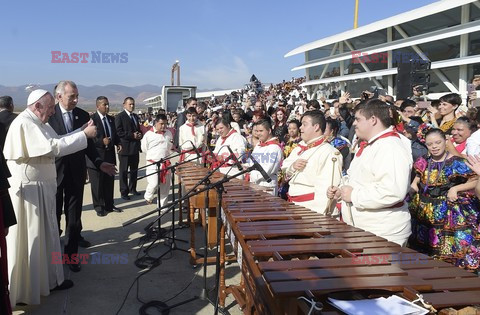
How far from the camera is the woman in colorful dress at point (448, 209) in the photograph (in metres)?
3.74

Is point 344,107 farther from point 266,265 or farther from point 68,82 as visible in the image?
point 266,265

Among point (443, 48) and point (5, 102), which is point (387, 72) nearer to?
point (443, 48)

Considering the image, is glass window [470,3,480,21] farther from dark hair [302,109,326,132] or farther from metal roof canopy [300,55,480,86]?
dark hair [302,109,326,132]

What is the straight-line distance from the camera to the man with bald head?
11.3 feet

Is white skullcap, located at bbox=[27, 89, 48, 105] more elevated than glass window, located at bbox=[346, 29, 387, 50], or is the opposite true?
glass window, located at bbox=[346, 29, 387, 50]

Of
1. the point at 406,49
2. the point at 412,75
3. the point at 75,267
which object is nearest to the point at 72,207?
the point at 75,267

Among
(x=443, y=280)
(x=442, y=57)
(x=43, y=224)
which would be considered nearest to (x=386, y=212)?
(x=443, y=280)

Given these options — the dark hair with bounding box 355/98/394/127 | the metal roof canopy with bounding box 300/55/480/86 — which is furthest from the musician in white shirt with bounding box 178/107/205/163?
the metal roof canopy with bounding box 300/55/480/86

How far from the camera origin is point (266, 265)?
6.23 feet

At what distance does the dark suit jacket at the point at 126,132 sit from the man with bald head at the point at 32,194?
175 inches

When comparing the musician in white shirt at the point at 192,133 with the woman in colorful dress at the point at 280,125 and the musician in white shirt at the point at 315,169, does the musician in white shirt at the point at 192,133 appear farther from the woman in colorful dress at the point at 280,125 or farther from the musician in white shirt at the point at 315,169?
the musician in white shirt at the point at 315,169

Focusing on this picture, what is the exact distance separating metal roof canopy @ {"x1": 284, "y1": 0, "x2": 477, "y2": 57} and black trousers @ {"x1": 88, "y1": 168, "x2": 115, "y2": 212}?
20.5 m

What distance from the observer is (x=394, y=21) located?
79.6ft

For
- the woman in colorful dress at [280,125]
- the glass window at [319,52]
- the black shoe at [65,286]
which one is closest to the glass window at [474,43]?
Result: the glass window at [319,52]
